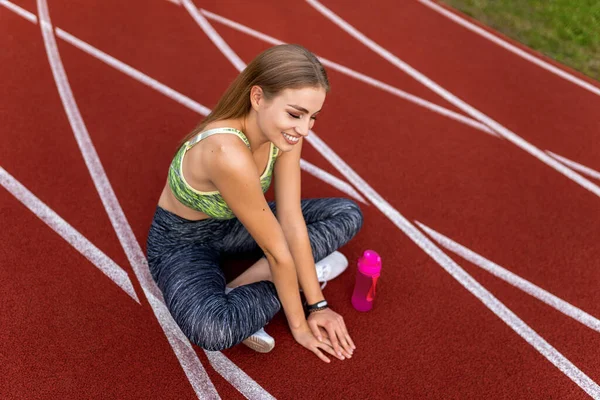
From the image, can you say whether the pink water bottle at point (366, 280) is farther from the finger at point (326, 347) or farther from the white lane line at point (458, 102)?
the white lane line at point (458, 102)

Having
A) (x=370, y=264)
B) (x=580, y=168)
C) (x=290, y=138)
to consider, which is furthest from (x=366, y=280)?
(x=580, y=168)

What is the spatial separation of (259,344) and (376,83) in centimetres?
285

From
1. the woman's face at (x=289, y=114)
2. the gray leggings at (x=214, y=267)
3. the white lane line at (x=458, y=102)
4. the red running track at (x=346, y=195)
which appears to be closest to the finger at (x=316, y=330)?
the red running track at (x=346, y=195)

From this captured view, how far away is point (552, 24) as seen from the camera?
6074 mm

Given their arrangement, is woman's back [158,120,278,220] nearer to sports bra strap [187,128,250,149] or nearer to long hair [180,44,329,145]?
sports bra strap [187,128,250,149]

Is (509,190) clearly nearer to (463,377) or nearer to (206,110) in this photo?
(463,377)

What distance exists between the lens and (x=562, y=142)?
4480 mm

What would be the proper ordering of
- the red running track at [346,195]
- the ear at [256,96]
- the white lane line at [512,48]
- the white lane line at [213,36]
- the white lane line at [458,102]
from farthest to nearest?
the white lane line at [512,48] → the white lane line at [213,36] → the white lane line at [458,102] → the red running track at [346,195] → the ear at [256,96]

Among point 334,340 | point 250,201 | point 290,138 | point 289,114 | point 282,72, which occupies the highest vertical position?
point 282,72

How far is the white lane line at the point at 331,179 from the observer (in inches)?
157

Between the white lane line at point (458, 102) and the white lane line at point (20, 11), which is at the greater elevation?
the white lane line at point (458, 102)

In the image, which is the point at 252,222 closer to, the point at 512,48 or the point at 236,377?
the point at 236,377

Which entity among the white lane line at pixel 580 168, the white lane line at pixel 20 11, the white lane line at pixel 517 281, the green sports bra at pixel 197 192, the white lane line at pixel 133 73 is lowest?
the white lane line at pixel 517 281

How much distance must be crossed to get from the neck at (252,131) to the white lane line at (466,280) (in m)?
1.40
